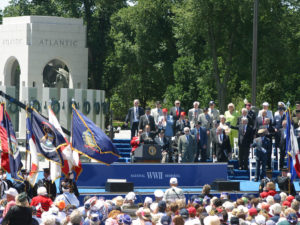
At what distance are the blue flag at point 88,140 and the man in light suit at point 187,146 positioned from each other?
15.0 ft

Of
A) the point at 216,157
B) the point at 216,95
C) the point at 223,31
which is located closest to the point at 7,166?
the point at 216,157

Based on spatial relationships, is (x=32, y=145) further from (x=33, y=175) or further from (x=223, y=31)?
(x=223, y=31)

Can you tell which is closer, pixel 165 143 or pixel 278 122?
pixel 278 122

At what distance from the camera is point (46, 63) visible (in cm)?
3478

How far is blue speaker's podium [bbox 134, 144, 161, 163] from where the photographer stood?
25.3 meters

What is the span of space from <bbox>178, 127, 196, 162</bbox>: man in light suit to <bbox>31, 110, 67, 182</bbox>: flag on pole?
7.30m

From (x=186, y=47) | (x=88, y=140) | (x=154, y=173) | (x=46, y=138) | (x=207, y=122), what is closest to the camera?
(x=46, y=138)

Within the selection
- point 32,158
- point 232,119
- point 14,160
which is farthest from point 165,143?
point 14,160

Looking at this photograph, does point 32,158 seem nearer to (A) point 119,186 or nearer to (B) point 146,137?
(A) point 119,186

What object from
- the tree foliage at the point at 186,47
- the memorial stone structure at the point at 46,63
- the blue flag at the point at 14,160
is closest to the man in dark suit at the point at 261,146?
the blue flag at the point at 14,160

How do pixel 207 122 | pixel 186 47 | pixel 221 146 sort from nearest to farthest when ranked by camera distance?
pixel 221 146 < pixel 207 122 < pixel 186 47

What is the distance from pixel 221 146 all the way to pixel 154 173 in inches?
101

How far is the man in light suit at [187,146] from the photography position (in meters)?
25.3

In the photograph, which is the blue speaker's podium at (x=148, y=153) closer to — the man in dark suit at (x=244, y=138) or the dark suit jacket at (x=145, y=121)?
the dark suit jacket at (x=145, y=121)
